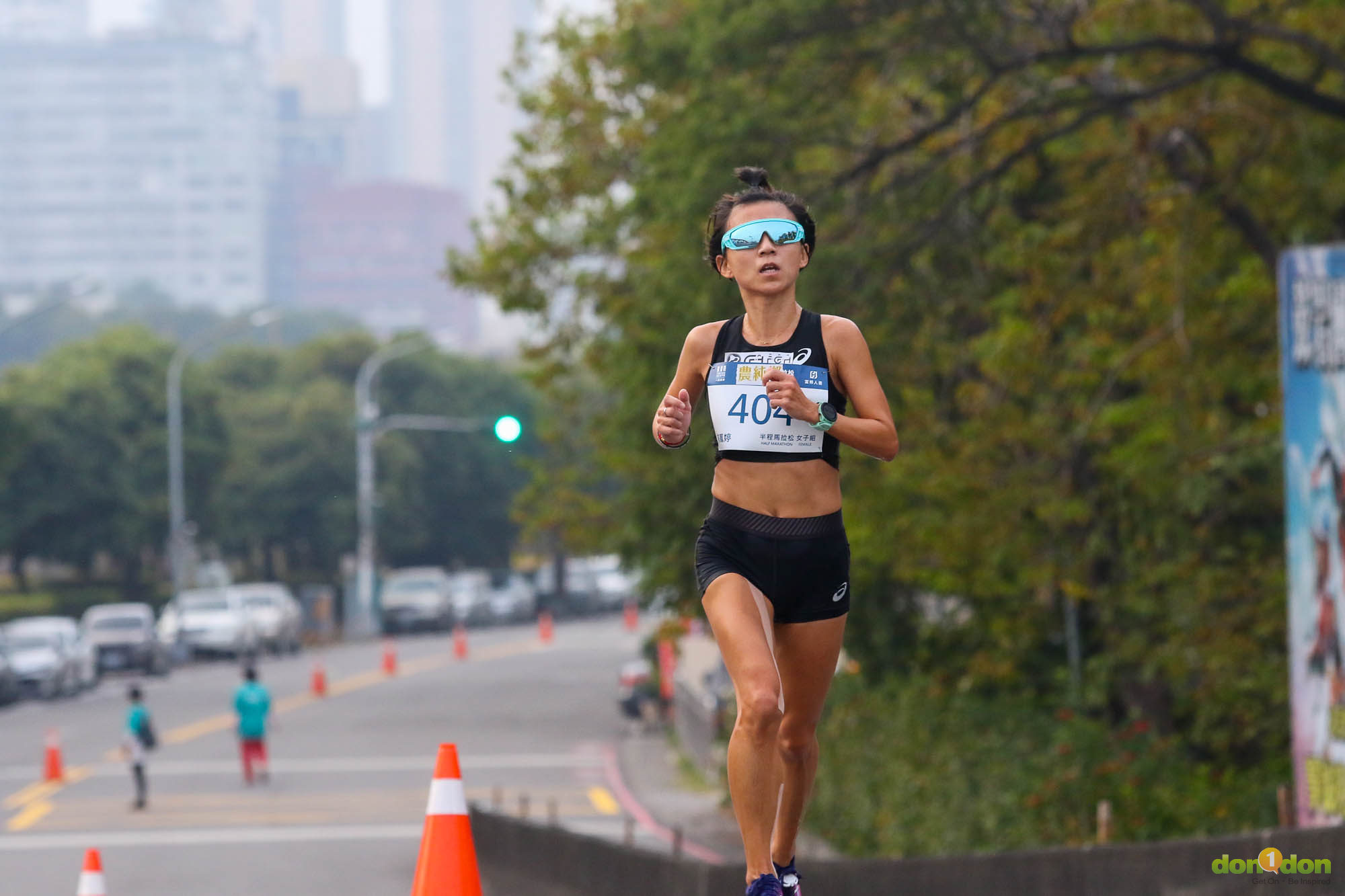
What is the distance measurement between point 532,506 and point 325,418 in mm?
47851

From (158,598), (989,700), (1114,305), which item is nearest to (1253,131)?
(1114,305)

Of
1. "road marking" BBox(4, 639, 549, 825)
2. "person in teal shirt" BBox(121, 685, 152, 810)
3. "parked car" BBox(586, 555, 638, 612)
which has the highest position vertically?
"person in teal shirt" BBox(121, 685, 152, 810)

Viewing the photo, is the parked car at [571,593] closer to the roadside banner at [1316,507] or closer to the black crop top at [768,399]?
the roadside banner at [1316,507]

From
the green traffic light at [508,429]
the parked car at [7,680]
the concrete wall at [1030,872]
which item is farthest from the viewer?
the parked car at [7,680]

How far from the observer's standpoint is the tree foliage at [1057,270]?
1539cm


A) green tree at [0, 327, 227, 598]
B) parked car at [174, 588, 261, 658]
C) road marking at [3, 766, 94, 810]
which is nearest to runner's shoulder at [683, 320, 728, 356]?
road marking at [3, 766, 94, 810]

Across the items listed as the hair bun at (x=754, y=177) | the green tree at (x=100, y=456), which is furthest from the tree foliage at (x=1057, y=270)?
the green tree at (x=100, y=456)

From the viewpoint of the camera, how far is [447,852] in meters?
5.96

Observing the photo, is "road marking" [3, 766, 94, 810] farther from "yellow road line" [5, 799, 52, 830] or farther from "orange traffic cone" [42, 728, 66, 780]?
"yellow road line" [5, 799, 52, 830]

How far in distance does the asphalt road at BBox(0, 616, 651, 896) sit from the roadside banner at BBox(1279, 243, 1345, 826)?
4.47 metres

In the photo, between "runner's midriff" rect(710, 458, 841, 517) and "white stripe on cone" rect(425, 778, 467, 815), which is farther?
"white stripe on cone" rect(425, 778, 467, 815)

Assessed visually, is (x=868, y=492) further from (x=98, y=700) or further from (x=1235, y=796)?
(x=98, y=700)

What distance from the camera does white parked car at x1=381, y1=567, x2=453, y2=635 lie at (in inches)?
2771

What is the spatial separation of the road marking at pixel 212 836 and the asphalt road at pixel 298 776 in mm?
43
